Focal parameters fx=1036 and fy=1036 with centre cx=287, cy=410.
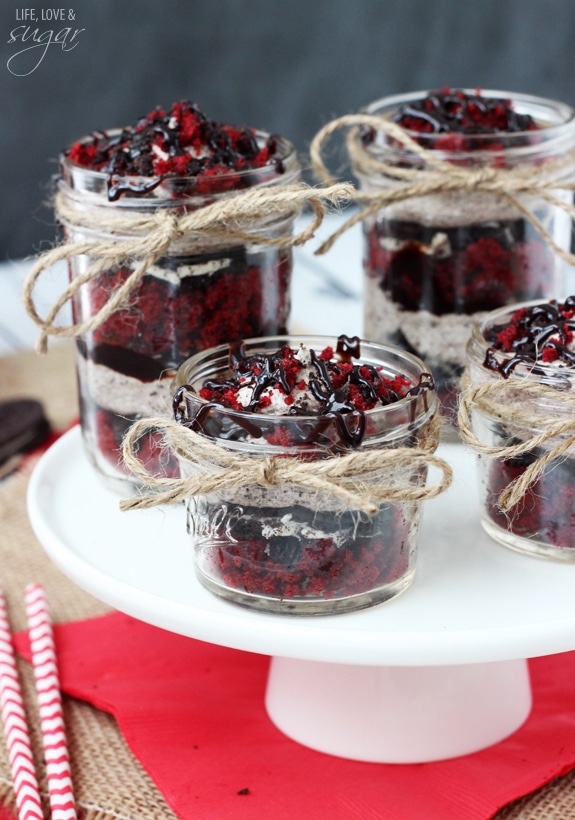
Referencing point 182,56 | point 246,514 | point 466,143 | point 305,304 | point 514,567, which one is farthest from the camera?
point 182,56

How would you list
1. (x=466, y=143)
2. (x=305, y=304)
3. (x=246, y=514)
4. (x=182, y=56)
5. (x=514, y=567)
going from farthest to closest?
(x=182, y=56)
(x=305, y=304)
(x=466, y=143)
(x=514, y=567)
(x=246, y=514)

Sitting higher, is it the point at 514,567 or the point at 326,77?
the point at 326,77

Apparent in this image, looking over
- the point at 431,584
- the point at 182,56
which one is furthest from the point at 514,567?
the point at 182,56

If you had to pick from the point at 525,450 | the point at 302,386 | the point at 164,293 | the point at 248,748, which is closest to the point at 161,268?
the point at 164,293

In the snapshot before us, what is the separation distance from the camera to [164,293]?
1.16m

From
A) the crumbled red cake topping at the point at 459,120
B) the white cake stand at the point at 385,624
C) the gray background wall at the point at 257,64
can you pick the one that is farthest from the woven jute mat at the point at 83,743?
the gray background wall at the point at 257,64

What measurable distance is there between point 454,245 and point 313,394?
40 centimetres

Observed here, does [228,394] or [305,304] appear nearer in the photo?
[228,394]

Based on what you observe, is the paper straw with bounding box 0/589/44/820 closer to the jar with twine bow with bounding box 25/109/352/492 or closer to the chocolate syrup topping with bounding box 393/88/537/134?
the jar with twine bow with bounding box 25/109/352/492

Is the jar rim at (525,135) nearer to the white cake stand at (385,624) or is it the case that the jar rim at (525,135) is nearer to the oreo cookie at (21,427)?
the white cake stand at (385,624)

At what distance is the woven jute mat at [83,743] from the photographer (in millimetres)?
1097

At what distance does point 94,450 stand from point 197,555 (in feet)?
0.99

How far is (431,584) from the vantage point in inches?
42.6

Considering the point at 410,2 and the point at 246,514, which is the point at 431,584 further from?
the point at 410,2
